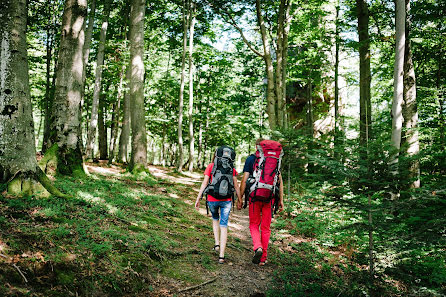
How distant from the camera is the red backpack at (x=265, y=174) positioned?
17.1ft

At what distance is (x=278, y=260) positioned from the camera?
19.6 feet

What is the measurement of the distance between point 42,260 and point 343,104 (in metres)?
18.9

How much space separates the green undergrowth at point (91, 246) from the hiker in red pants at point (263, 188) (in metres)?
1.07

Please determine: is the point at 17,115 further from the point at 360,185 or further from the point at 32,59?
the point at 32,59

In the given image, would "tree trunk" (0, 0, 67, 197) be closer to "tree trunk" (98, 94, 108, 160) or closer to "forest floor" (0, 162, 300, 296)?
"forest floor" (0, 162, 300, 296)

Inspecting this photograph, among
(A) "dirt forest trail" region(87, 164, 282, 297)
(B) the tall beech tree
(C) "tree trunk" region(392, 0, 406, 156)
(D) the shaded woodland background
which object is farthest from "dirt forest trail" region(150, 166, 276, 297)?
(B) the tall beech tree

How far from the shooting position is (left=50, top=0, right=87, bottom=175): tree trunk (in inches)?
313

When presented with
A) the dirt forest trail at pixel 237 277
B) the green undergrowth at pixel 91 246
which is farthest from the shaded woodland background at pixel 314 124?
the dirt forest trail at pixel 237 277

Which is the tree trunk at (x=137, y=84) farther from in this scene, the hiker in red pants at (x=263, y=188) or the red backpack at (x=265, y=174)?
the red backpack at (x=265, y=174)

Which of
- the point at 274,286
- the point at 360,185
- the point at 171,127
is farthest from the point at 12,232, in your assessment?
the point at 171,127

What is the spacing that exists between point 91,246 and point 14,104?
3100mm

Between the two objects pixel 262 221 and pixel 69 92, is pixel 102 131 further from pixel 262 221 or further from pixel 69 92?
pixel 262 221

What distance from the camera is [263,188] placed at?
5.20 m

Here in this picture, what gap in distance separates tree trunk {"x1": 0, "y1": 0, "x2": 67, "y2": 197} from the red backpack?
4.15m
